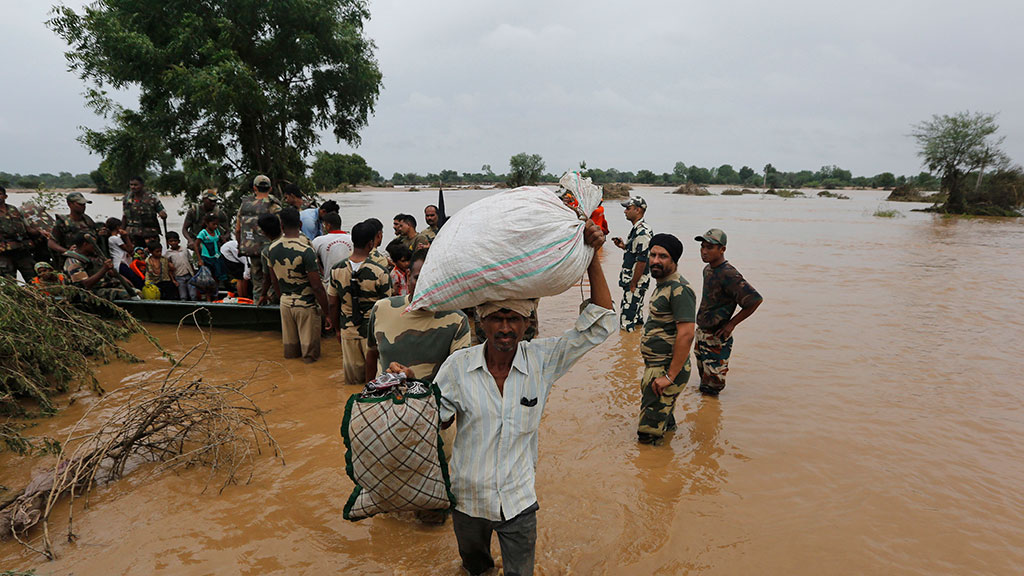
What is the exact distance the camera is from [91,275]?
21.3 ft

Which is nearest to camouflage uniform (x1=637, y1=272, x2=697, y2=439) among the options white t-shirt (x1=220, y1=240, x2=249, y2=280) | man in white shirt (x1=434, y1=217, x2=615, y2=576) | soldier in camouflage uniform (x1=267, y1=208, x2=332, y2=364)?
man in white shirt (x1=434, y1=217, x2=615, y2=576)

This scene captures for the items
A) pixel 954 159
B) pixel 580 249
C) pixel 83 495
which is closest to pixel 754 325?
pixel 580 249

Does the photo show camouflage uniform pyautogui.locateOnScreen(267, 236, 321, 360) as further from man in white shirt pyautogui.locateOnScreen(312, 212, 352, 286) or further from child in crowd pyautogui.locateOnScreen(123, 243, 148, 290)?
child in crowd pyautogui.locateOnScreen(123, 243, 148, 290)

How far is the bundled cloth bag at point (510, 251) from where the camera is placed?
1.74 meters

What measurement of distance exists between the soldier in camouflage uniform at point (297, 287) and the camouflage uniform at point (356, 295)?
23.8 inches

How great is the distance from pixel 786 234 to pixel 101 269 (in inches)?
900

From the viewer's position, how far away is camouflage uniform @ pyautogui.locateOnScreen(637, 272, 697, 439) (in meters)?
3.44

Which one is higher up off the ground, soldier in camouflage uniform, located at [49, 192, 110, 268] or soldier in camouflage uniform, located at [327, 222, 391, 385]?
soldier in camouflage uniform, located at [49, 192, 110, 268]

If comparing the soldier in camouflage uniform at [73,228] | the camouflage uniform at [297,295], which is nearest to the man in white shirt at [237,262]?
the soldier in camouflage uniform at [73,228]

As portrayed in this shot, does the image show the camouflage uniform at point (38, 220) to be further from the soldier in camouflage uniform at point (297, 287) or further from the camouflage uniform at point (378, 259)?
the camouflage uniform at point (378, 259)

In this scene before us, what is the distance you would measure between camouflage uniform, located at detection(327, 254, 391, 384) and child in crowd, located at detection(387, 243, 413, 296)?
0.44ft

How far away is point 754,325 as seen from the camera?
7570 millimetres

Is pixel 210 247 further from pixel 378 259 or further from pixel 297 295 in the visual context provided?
pixel 378 259

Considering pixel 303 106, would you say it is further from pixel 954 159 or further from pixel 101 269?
pixel 954 159
